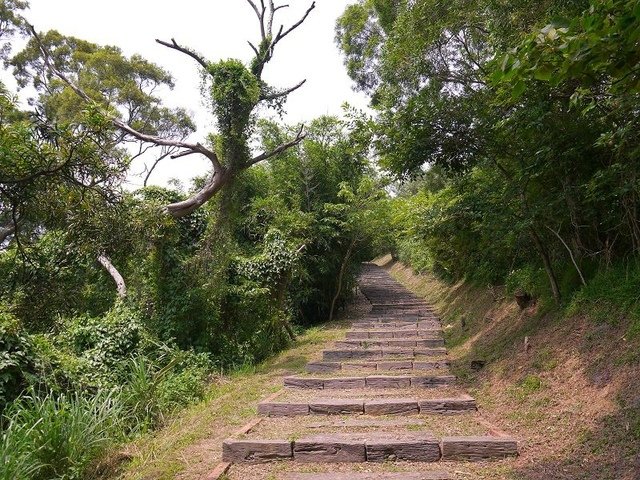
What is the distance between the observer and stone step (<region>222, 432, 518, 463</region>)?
13.1 ft

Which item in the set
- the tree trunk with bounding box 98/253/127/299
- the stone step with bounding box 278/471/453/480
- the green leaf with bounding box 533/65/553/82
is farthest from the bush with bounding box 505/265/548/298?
the tree trunk with bounding box 98/253/127/299

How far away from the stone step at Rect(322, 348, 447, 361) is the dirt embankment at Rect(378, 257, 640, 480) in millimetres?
442

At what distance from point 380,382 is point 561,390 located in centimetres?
246

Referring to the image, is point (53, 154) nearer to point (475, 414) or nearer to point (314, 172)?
point (475, 414)

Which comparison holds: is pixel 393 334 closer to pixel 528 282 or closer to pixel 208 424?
pixel 528 282

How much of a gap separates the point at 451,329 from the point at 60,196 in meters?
8.37

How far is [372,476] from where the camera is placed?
371cm

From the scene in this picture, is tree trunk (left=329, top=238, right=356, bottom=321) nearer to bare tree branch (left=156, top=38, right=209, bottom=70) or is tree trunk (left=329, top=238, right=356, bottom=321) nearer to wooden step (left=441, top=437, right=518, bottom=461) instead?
bare tree branch (left=156, top=38, right=209, bottom=70)

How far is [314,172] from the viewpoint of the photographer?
13.7m

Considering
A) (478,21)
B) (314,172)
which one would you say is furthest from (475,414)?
(314,172)

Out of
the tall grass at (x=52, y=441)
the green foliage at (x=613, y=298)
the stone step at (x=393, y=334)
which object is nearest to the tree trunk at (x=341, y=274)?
the stone step at (x=393, y=334)

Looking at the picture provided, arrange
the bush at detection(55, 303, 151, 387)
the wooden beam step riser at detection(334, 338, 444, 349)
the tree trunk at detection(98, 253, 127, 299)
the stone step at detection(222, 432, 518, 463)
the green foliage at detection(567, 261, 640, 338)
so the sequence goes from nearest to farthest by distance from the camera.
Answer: the stone step at detection(222, 432, 518, 463) < the green foliage at detection(567, 261, 640, 338) < the bush at detection(55, 303, 151, 387) < the wooden beam step riser at detection(334, 338, 444, 349) < the tree trunk at detection(98, 253, 127, 299)

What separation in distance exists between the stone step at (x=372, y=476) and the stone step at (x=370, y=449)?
0.30m

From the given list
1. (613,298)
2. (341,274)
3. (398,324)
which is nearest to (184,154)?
(341,274)
